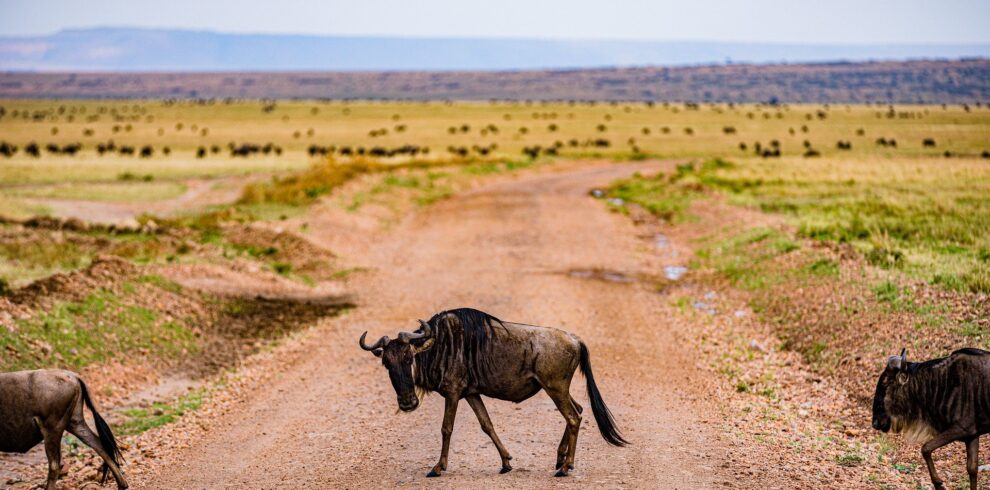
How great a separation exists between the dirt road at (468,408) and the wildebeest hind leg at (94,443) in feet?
1.58

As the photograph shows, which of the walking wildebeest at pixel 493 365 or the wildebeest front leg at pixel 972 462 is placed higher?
the walking wildebeest at pixel 493 365

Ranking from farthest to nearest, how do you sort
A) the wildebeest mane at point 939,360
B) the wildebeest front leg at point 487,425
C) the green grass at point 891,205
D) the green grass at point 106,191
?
the green grass at point 106,191 < the green grass at point 891,205 < the wildebeest front leg at point 487,425 < the wildebeest mane at point 939,360

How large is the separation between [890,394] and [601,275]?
1512 centimetres

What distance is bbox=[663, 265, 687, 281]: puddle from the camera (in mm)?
23875

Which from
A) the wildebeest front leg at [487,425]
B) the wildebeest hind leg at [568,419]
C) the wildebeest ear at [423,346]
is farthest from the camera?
the wildebeest front leg at [487,425]

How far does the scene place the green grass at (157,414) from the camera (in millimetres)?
12734

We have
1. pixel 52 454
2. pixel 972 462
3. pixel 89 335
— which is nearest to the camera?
pixel 972 462


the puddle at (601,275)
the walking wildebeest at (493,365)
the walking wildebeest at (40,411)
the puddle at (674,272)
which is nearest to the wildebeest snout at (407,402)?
the walking wildebeest at (493,365)

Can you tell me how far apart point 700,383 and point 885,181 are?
31.2m

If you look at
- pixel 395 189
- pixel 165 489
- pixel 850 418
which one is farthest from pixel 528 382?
pixel 395 189

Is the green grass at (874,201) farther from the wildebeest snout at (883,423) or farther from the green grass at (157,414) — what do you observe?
the green grass at (157,414)

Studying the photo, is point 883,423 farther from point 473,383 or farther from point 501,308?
point 501,308

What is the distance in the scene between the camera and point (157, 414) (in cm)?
1337

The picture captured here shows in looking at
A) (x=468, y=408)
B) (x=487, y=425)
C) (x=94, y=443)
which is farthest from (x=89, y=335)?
(x=487, y=425)
